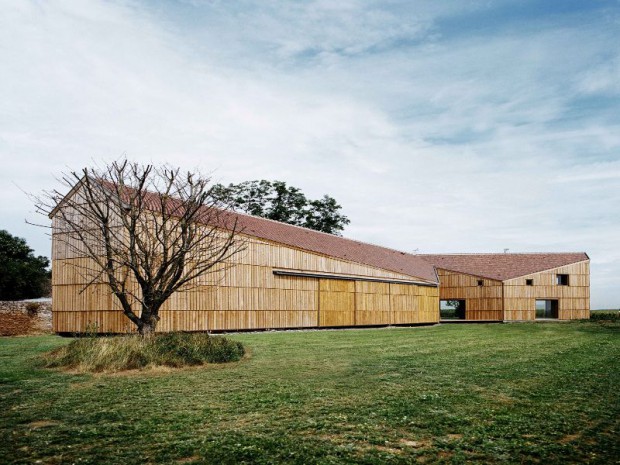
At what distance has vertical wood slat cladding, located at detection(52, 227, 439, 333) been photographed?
26375 millimetres

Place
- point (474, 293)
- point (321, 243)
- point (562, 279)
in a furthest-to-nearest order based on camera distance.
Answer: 1. point (474, 293)
2. point (562, 279)
3. point (321, 243)

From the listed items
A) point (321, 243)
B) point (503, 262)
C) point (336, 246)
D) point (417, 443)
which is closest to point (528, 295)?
point (503, 262)

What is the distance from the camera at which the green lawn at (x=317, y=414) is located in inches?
252

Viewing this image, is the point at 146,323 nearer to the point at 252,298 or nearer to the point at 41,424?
the point at 41,424

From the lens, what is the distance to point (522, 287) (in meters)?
51.6

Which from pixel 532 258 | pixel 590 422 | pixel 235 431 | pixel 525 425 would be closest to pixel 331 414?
pixel 235 431

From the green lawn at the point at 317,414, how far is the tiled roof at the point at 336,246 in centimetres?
1683

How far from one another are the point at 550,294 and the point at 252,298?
33.6m

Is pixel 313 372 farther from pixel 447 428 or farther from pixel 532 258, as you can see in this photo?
pixel 532 258

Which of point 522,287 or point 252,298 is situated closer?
point 252,298

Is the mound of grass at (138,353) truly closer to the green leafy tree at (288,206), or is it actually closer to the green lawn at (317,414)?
the green lawn at (317,414)

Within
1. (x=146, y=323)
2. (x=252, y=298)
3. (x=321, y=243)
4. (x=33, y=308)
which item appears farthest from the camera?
(x=321, y=243)

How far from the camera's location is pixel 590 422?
7.79 metres

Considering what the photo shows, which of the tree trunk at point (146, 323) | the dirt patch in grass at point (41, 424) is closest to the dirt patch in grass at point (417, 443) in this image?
the dirt patch in grass at point (41, 424)
